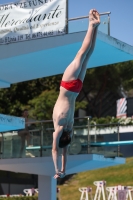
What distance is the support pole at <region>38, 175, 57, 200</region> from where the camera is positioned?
25.4 meters

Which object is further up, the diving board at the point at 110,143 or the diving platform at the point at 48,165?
the diving board at the point at 110,143

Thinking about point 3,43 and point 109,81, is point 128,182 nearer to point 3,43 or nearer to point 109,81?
point 3,43

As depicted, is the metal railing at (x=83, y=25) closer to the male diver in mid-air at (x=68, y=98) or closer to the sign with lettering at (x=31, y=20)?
the sign with lettering at (x=31, y=20)

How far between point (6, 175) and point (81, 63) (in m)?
32.4

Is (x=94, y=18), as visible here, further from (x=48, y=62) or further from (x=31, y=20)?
(x=48, y=62)

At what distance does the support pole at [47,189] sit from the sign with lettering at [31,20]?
8245 millimetres

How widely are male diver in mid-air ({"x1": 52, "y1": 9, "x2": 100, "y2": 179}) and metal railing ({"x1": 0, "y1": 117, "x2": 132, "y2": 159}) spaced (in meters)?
15.0

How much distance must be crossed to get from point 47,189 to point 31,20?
358 inches

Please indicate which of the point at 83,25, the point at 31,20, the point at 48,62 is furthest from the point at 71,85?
the point at 48,62

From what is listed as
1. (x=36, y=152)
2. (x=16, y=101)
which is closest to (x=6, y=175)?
(x=16, y=101)

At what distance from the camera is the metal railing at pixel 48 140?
78.6 ft

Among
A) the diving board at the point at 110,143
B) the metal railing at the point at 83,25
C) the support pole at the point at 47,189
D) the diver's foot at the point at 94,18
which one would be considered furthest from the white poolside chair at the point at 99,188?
the diver's foot at the point at 94,18

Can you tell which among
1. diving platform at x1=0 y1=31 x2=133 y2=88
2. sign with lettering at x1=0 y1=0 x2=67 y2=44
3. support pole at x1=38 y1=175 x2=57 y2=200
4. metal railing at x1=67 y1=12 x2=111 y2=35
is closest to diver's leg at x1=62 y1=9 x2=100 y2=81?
metal railing at x1=67 y1=12 x2=111 y2=35

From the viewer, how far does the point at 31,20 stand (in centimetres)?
1948
